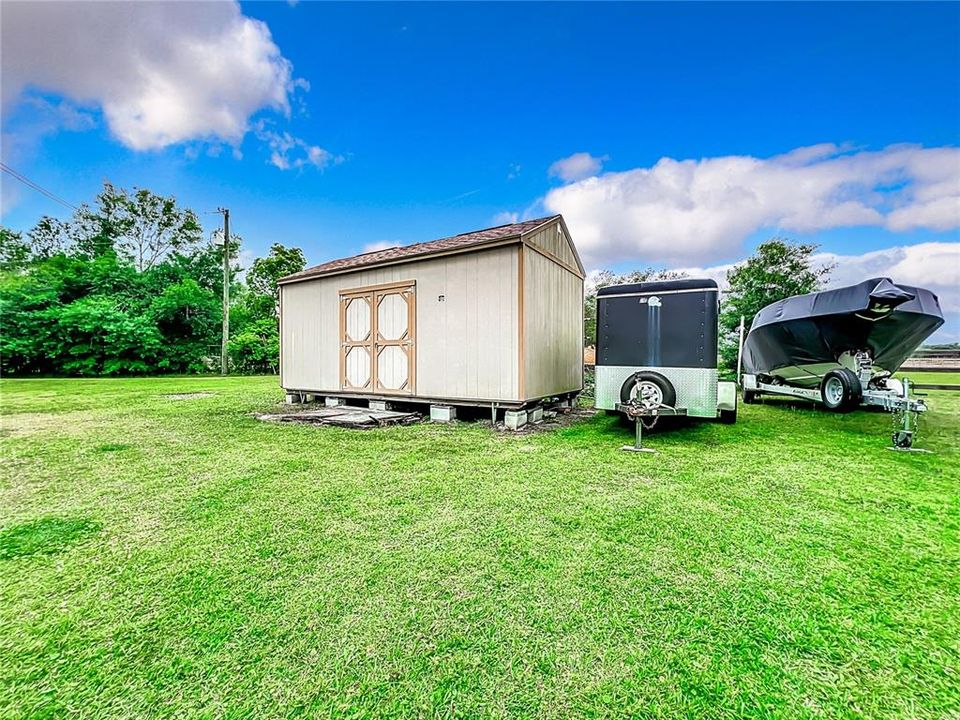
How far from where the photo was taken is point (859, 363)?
249 inches

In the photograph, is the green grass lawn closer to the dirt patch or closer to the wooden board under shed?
the dirt patch

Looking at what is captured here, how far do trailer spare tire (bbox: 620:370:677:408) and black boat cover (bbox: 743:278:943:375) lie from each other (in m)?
3.34

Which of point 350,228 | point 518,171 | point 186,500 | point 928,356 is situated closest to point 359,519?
point 186,500

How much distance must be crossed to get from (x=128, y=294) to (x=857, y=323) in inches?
1081

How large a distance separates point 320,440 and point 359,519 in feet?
9.77

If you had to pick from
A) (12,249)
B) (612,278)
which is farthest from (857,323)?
(12,249)

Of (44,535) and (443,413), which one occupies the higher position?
(443,413)

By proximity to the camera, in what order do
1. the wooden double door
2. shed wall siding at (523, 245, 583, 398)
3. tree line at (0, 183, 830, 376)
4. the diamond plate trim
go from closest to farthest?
1. the diamond plate trim
2. shed wall siding at (523, 245, 583, 398)
3. the wooden double door
4. tree line at (0, 183, 830, 376)

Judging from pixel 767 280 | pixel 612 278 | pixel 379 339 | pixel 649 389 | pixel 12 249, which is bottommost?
pixel 649 389

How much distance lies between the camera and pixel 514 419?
6.22 meters

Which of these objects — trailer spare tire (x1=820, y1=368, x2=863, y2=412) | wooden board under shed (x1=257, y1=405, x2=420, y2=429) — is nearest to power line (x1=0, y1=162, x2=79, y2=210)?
wooden board under shed (x1=257, y1=405, x2=420, y2=429)

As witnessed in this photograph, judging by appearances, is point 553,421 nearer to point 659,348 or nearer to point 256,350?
point 659,348

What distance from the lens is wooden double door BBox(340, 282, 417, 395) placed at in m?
7.39

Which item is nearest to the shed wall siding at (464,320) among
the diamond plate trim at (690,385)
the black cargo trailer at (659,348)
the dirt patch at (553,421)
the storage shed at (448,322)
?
the storage shed at (448,322)
